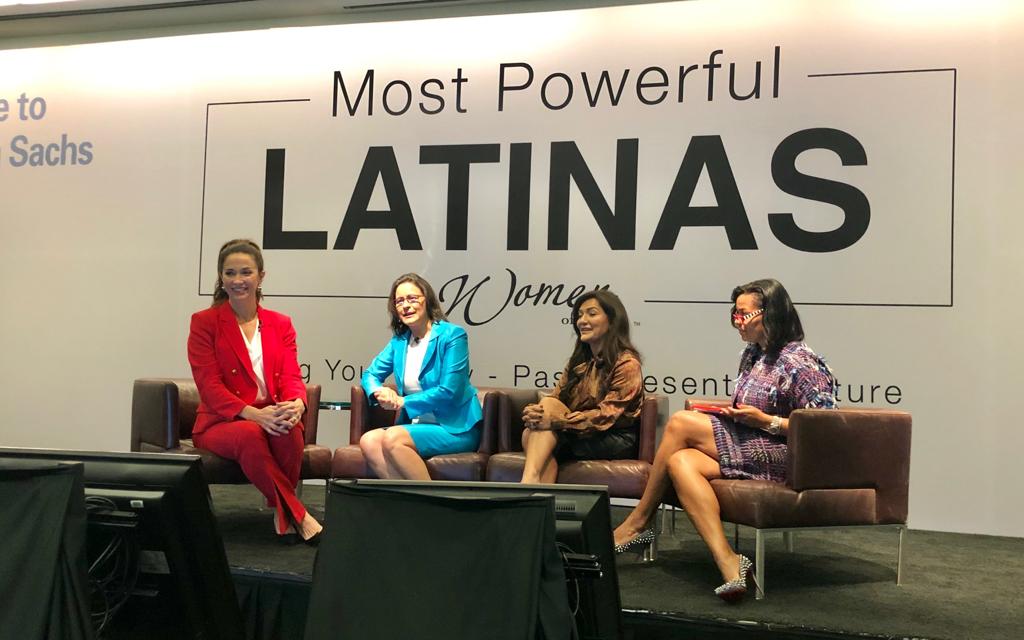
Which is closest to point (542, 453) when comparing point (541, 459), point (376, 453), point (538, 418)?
point (541, 459)

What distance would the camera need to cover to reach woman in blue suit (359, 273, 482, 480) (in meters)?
4.28

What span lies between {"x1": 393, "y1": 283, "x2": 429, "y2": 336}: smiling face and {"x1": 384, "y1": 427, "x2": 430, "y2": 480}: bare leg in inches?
24.2

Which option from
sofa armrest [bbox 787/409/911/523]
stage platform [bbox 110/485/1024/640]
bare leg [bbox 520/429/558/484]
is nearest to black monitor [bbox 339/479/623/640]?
stage platform [bbox 110/485/1024/640]

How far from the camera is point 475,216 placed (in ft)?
19.4

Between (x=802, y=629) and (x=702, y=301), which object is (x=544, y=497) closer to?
(x=802, y=629)

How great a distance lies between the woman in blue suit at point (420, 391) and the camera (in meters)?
4.28

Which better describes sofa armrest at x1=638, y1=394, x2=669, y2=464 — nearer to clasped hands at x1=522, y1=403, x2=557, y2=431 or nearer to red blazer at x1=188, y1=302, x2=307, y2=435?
clasped hands at x1=522, y1=403, x2=557, y2=431

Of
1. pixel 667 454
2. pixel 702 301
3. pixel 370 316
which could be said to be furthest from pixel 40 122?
pixel 667 454

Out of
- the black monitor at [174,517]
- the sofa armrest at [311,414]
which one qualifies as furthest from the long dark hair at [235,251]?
the black monitor at [174,517]

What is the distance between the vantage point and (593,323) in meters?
4.35

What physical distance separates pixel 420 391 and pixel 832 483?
1.99 meters

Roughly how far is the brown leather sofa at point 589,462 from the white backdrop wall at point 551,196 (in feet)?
3.42

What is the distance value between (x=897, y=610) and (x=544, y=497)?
7.00 ft

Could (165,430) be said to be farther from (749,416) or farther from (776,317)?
(776,317)
